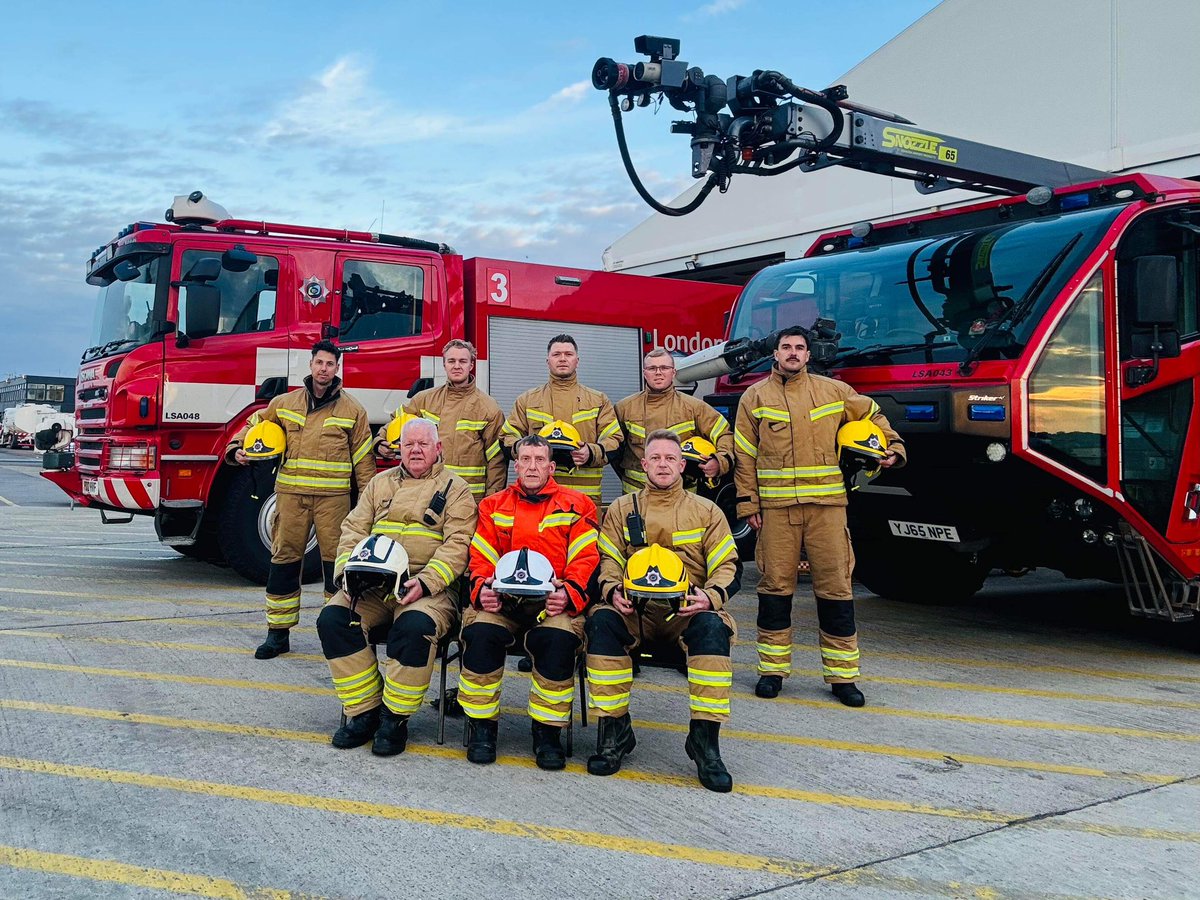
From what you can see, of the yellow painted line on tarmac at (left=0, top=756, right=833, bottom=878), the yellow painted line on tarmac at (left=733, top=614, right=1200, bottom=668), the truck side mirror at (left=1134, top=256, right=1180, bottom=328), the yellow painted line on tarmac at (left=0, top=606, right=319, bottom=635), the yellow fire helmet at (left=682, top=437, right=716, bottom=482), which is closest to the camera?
the yellow painted line on tarmac at (left=0, top=756, right=833, bottom=878)

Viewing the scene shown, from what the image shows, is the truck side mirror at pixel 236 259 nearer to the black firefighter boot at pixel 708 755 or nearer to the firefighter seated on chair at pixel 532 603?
the firefighter seated on chair at pixel 532 603

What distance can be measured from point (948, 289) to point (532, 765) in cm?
352

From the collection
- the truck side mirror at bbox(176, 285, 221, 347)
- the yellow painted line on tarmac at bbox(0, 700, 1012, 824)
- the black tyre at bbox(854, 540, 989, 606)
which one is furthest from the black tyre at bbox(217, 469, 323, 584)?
the black tyre at bbox(854, 540, 989, 606)

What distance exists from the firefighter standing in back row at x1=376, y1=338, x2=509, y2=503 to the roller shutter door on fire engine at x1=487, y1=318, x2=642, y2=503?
7.23 ft

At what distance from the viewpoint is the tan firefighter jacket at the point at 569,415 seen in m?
5.70

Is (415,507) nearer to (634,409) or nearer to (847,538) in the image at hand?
(634,409)

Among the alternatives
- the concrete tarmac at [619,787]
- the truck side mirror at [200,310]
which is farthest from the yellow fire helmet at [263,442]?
the truck side mirror at [200,310]

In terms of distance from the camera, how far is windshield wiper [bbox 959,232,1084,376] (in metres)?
5.19

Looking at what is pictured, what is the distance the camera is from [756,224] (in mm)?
14203

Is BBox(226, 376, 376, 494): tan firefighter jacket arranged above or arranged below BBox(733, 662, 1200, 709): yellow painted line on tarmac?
above

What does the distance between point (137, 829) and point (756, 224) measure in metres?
12.3

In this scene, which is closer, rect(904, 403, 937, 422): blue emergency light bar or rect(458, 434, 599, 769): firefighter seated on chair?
rect(458, 434, 599, 769): firefighter seated on chair

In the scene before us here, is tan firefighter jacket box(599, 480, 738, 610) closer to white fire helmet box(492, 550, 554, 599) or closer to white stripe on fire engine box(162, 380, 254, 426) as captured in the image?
white fire helmet box(492, 550, 554, 599)

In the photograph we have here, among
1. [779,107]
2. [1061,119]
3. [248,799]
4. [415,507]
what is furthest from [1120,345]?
[1061,119]
